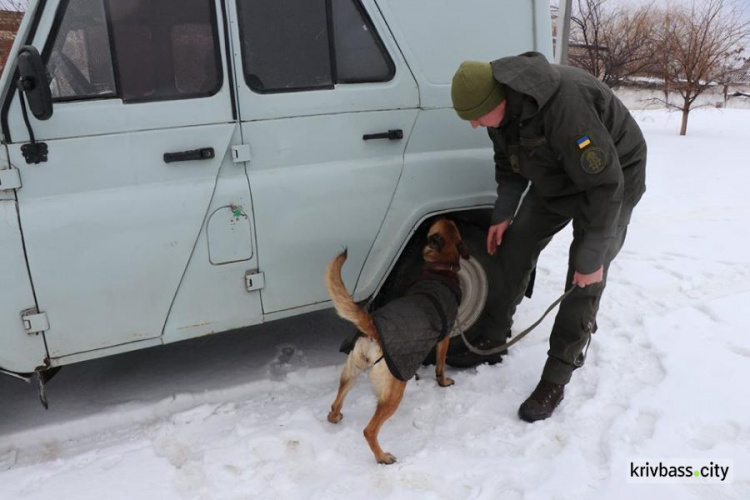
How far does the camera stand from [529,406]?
2789mm

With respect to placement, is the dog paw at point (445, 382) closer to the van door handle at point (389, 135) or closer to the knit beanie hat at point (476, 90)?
the van door handle at point (389, 135)

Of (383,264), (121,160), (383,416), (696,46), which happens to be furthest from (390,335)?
(696,46)

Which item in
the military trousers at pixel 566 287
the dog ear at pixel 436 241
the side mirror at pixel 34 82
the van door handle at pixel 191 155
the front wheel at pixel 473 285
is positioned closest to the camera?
the side mirror at pixel 34 82

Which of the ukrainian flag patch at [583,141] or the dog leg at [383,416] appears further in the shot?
the dog leg at [383,416]

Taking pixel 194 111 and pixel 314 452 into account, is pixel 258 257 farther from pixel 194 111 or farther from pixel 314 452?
pixel 314 452

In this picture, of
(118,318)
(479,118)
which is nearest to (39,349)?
(118,318)

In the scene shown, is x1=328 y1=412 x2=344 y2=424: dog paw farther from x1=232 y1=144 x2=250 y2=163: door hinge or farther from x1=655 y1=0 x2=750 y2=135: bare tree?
x1=655 y1=0 x2=750 y2=135: bare tree

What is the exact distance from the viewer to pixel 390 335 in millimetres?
2410

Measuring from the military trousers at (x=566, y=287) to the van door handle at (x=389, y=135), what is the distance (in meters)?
0.78

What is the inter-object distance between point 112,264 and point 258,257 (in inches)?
25.5

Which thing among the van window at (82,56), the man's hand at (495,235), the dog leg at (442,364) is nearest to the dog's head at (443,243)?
the man's hand at (495,235)

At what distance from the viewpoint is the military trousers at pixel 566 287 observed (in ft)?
9.15

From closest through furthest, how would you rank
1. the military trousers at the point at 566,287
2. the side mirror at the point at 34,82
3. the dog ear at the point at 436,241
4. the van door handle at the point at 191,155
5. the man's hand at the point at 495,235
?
the side mirror at the point at 34,82 < the van door handle at the point at 191,155 < the military trousers at the point at 566,287 < the dog ear at the point at 436,241 < the man's hand at the point at 495,235

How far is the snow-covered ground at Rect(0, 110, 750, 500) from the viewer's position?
93.7 inches
